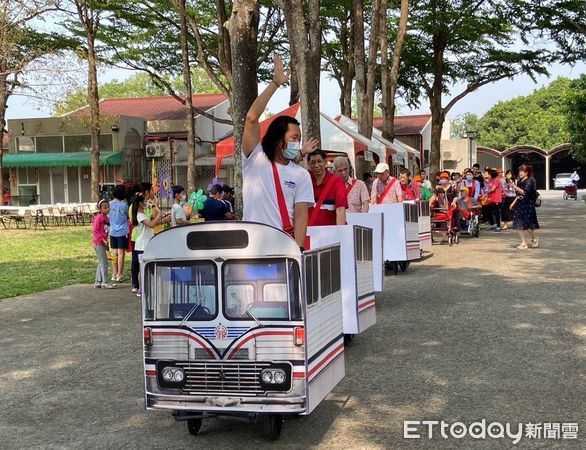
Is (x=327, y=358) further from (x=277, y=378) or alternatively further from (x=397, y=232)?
(x=397, y=232)

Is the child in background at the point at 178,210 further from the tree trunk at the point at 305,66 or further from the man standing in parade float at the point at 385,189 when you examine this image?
the man standing in parade float at the point at 385,189

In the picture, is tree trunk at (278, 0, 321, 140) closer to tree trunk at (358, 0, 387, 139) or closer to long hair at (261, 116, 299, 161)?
long hair at (261, 116, 299, 161)

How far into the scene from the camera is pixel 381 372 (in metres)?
6.08

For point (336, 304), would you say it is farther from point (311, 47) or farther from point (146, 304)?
point (311, 47)

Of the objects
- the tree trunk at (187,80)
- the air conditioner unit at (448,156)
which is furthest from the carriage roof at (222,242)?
the air conditioner unit at (448,156)

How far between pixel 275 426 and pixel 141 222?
6170mm

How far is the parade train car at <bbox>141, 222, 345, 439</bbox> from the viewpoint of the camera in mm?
4301

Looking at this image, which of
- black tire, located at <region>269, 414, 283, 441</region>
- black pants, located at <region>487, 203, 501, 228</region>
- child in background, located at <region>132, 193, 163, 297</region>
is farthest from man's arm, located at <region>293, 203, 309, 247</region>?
black pants, located at <region>487, 203, 501, 228</region>

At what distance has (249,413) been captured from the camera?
4418 millimetres

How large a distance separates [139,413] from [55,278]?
8.51 metres

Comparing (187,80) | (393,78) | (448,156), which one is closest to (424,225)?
(393,78)

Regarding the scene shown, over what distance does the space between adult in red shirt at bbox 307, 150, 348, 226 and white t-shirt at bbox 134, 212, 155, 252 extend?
4.10m

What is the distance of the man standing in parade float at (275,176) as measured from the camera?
5.14 metres

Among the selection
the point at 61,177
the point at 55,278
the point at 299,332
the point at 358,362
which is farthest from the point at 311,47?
the point at 61,177
